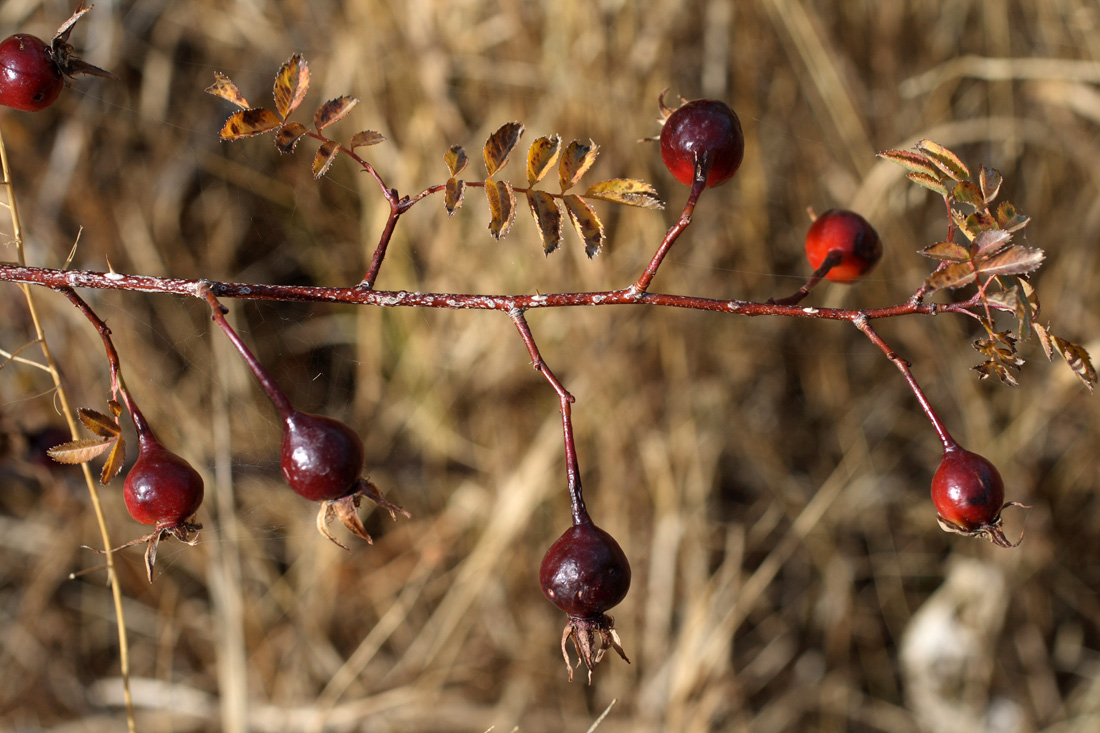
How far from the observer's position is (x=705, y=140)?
1207 mm

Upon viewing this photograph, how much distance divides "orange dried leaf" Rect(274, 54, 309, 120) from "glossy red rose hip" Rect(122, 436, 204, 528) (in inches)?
21.7

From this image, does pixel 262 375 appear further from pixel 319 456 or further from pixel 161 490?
pixel 161 490

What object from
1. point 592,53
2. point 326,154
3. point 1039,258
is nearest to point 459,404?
point 592,53

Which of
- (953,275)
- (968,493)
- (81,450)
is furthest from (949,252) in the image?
(81,450)

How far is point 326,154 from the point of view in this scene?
115 centimetres

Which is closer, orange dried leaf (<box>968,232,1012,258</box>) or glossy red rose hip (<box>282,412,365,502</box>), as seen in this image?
glossy red rose hip (<box>282,412,365,502</box>)

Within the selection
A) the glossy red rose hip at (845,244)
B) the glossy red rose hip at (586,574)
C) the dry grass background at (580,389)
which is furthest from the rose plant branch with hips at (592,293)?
the dry grass background at (580,389)

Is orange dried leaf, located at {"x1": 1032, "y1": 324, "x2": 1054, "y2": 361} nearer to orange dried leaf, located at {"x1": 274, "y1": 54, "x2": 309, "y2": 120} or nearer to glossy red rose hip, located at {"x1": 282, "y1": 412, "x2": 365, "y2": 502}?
glossy red rose hip, located at {"x1": 282, "y1": 412, "x2": 365, "y2": 502}

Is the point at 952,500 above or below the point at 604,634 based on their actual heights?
above

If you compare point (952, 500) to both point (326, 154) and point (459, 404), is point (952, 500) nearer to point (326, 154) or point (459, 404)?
point (326, 154)

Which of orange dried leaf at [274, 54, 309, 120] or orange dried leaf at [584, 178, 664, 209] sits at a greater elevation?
orange dried leaf at [274, 54, 309, 120]

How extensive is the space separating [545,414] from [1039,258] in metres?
2.48

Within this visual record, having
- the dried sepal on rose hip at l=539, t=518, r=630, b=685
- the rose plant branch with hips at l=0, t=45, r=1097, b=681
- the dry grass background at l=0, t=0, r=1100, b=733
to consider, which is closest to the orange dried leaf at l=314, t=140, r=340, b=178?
the rose plant branch with hips at l=0, t=45, r=1097, b=681

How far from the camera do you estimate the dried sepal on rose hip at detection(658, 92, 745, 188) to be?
1207mm
